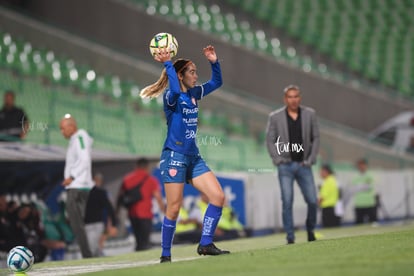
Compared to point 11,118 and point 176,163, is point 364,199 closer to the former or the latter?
point 11,118

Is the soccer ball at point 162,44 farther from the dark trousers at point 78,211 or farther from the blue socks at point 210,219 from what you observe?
the dark trousers at point 78,211

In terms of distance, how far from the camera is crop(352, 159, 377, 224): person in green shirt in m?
25.1

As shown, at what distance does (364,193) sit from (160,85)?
14.0m

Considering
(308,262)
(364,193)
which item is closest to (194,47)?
(364,193)

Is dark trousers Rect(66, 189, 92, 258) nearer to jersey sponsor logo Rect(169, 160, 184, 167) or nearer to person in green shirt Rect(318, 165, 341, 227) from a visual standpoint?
jersey sponsor logo Rect(169, 160, 184, 167)


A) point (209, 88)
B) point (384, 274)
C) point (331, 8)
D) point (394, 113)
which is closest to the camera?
point (384, 274)

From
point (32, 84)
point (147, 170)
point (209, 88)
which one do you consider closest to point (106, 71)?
point (32, 84)

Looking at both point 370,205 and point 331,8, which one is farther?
point 331,8

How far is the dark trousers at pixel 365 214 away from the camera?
82.3ft

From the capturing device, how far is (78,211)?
16.6 meters

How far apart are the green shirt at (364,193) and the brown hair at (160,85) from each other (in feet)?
44.8

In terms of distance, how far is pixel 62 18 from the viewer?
31.7 meters

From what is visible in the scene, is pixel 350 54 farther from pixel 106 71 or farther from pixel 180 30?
pixel 106 71

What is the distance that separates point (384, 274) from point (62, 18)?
23.4 meters
